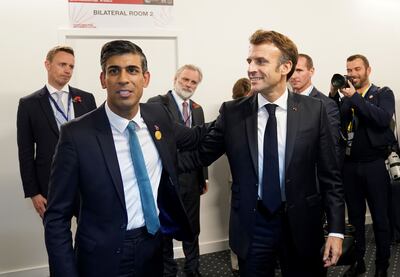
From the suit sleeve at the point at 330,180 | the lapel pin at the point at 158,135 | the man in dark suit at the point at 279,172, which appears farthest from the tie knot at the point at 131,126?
the suit sleeve at the point at 330,180

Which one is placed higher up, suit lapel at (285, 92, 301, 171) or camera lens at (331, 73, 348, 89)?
camera lens at (331, 73, 348, 89)

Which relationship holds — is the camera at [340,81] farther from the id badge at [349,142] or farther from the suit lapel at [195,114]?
the suit lapel at [195,114]

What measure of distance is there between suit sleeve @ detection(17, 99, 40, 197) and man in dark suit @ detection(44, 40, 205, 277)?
1.45m

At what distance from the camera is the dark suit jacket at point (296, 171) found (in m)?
1.91

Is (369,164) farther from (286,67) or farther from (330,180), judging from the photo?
(286,67)

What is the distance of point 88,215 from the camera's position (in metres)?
1.62

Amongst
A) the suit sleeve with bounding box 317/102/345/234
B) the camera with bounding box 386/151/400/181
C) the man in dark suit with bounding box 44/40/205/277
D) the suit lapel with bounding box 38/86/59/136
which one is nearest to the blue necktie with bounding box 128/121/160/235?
the man in dark suit with bounding box 44/40/205/277

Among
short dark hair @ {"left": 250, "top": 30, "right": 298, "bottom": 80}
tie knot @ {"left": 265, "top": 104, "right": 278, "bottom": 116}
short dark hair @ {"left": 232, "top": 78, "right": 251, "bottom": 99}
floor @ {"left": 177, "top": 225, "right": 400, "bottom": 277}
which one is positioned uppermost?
short dark hair @ {"left": 250, "top": 30, "right": 298, "bottom": 80}

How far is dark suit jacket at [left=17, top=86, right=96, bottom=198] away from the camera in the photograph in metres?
2.94

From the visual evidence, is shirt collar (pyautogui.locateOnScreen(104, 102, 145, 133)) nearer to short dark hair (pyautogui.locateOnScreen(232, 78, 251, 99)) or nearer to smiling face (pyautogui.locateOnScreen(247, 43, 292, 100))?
smiling face (pyautogui.locateOnScreen(247, 43, 292, 100))

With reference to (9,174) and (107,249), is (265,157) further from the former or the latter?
(9,174)

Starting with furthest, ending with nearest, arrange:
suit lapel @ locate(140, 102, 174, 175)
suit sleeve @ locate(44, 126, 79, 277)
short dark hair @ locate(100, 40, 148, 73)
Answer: suit lapel @ locate(140, 102, 174, 175), short dark hair @ locate(100, 40, 148, 73), suit sleeve @ locate(44, 126, 79, 277)

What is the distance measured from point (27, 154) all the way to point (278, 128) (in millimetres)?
1899

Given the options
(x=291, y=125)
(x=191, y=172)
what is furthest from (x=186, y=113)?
(x=291, y=125)
